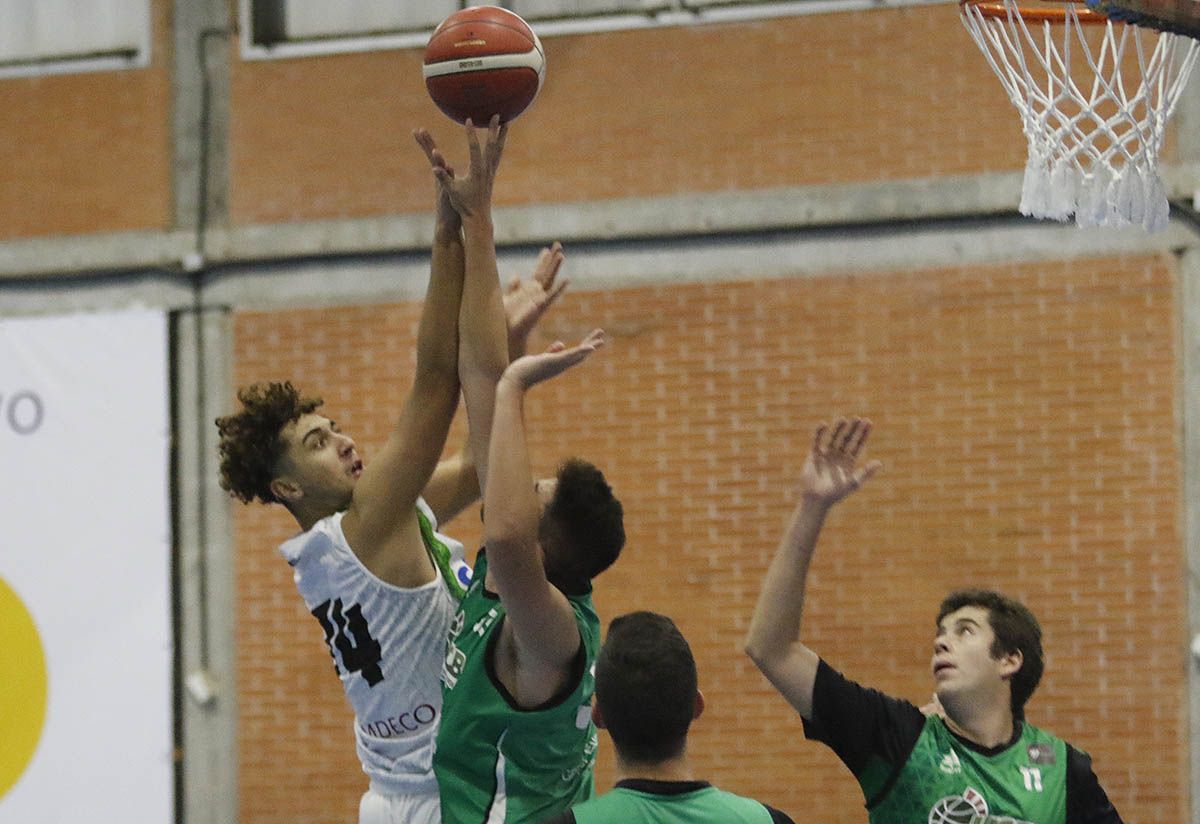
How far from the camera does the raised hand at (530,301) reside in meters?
3.76

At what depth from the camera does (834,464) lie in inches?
128

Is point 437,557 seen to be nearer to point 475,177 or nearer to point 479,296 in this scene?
point 479,296

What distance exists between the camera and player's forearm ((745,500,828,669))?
126 inches

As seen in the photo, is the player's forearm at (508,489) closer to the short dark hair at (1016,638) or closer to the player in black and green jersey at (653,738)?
the player in black and green jersey at (653,738)

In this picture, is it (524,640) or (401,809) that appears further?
(401,809)

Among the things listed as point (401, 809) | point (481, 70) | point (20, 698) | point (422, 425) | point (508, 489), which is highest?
point (481, 70)

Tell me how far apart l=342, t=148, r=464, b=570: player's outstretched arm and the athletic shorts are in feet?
2.09

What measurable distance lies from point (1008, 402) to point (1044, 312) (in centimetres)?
43

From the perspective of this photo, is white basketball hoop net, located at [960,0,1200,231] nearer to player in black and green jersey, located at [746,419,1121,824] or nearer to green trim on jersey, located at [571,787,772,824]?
player in black and green jersey, located at [746,419,1121,824]

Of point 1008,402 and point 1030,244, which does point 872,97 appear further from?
point 1008,402

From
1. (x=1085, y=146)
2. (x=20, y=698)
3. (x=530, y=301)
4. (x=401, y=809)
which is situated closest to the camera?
(x=530, y=301)

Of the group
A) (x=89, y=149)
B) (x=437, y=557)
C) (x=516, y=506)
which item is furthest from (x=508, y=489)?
(x=89, y=149)

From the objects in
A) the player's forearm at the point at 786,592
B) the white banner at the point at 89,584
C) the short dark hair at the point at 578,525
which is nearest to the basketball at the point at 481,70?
the short dark hair at the point at 578,525

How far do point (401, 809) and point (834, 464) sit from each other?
1.57 metres
